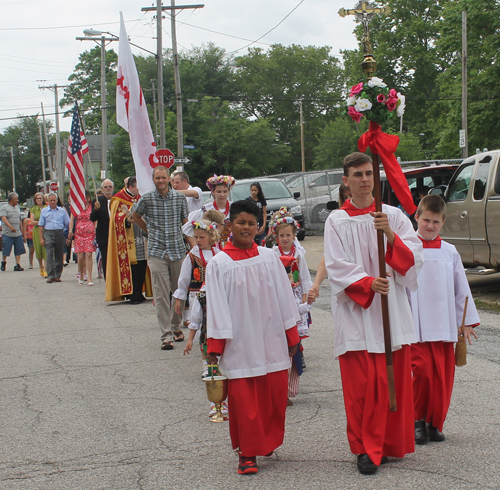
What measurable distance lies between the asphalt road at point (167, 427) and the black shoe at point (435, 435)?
0.17 ft

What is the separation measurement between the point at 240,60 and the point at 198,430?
68100 millimetres

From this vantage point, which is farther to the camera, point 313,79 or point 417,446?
point 313,79

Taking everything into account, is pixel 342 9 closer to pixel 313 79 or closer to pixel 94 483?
pixel 94 483

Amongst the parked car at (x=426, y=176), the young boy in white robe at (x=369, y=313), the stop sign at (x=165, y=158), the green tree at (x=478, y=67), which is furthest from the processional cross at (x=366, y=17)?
the green tree at (x=478, y=67)

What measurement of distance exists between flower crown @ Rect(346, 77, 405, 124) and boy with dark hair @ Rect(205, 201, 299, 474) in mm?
862

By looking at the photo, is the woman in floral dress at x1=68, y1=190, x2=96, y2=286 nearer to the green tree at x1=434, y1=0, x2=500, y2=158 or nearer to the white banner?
the white banner

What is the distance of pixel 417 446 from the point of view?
437cm

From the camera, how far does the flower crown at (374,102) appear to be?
3.92 metres

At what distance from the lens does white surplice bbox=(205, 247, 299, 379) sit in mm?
4121

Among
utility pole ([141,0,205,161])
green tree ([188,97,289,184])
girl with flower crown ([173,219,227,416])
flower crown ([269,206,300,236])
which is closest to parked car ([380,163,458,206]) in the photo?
flower crown ([269,206,300,236])

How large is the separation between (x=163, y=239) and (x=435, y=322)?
4399 mm

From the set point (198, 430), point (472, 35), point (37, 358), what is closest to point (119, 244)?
point (37, 358)

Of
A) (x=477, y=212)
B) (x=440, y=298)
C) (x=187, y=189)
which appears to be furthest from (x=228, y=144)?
(x=440, y=298)

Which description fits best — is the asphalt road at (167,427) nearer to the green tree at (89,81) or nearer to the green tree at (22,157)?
the green tree at (89,81)
